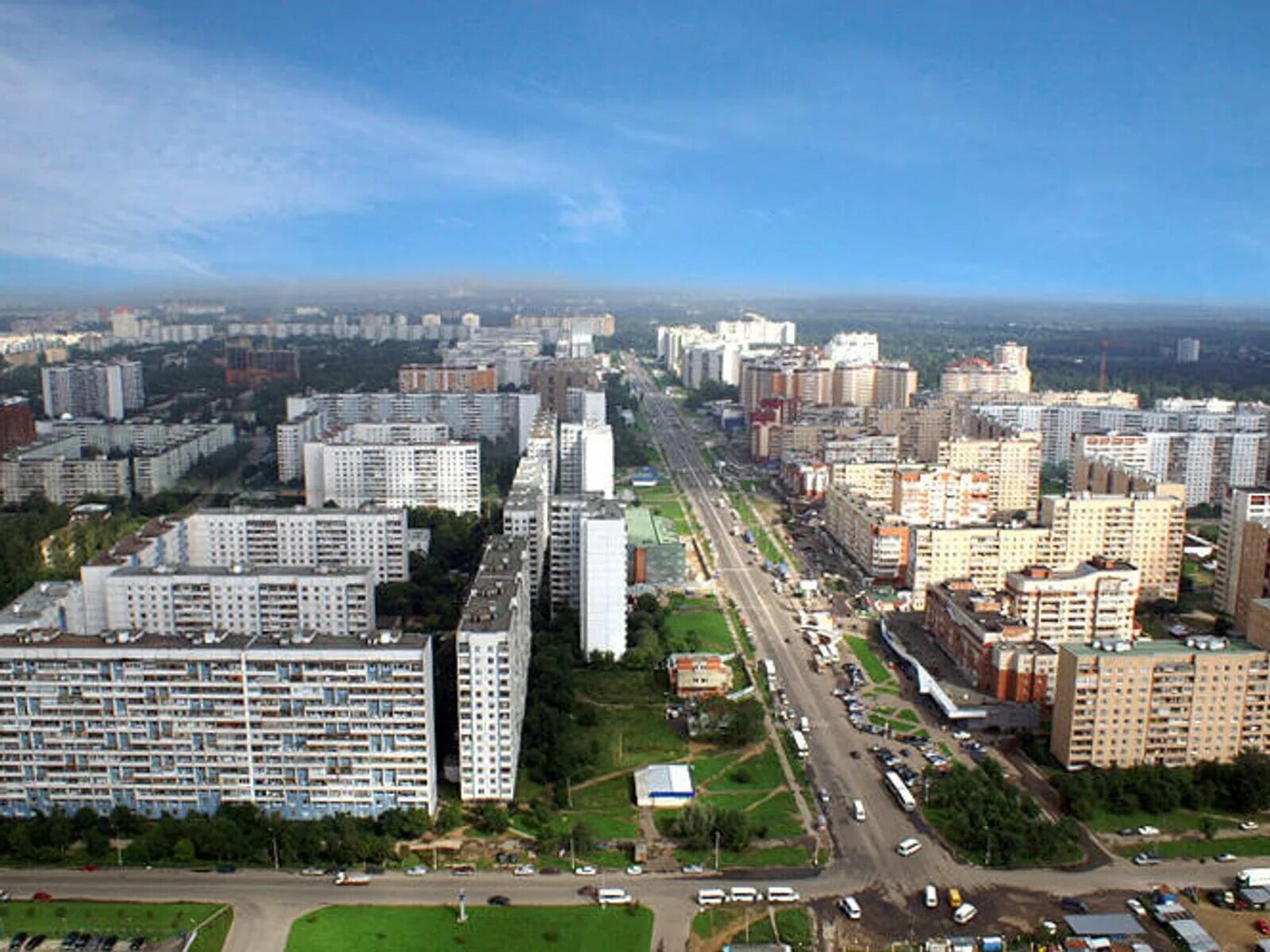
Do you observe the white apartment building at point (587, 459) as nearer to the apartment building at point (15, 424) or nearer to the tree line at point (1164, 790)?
the tree line at point (1164, 790)

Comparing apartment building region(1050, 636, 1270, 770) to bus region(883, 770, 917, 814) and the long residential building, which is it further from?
the long residential building

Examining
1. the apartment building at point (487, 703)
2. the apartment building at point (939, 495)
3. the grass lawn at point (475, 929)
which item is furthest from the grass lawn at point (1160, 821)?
the apartment building at point (939, 495)

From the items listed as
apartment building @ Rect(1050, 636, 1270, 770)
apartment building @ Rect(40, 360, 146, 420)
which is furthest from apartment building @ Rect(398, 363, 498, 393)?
apartment building @ Rect(1050, 636, 1270, 770)

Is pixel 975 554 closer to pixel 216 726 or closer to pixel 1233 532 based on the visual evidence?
pixel 1233 532

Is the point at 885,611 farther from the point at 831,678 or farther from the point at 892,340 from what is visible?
the point at 892,340

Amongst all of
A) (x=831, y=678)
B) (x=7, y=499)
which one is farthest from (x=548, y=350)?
(x=831, y=678)

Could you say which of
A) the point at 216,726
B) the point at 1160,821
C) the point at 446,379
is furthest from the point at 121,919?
the point at 446,379
